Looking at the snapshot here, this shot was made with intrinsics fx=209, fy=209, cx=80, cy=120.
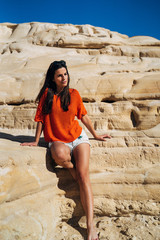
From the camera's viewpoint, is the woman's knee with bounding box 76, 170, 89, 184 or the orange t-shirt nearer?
the woman's knee with bounding box 76, 170, 89, 184

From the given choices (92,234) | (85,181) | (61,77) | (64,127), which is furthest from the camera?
(61,77)

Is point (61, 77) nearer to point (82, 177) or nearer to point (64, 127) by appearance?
point (64, 127)

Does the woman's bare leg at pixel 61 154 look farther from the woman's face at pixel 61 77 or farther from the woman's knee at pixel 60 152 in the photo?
the woman's face at pixel 61 77

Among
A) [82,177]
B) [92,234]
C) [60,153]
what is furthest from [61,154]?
[92,234]

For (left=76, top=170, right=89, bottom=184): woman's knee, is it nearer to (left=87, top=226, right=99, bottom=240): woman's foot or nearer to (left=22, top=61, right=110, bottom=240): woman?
(left=22, top=61, right=110, bottom=240): woman

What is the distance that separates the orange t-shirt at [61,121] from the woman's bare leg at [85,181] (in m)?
0.19

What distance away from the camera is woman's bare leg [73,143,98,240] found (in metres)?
2.12

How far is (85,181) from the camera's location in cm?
228

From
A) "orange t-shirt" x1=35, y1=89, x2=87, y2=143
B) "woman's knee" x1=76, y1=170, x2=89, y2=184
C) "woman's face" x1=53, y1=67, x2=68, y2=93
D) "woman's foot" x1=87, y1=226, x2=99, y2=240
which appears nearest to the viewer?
"woman's foot" x1=87, y1=226, x2=99, y2=240

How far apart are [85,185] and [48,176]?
1.43 ft

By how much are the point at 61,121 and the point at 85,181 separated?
0.78 metres

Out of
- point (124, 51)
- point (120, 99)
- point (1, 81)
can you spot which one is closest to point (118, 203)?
point (120, 99)

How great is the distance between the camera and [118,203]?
2586 mm

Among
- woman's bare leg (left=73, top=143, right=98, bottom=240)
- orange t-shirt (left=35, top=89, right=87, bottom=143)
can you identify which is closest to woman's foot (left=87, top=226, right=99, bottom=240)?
woman's bare leg (left=73, top=143, right=98, bottom=240)
